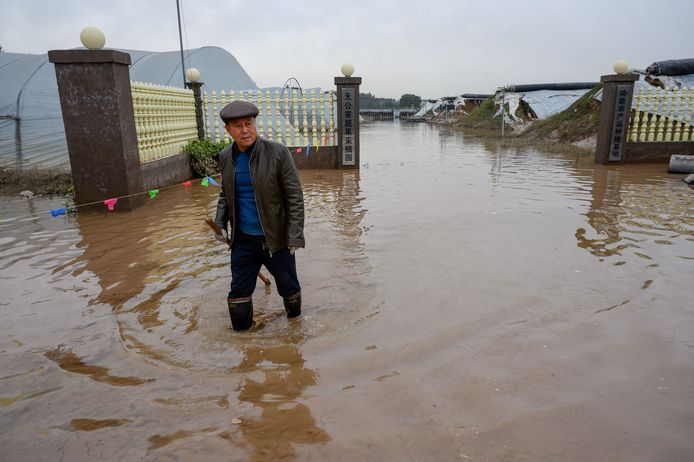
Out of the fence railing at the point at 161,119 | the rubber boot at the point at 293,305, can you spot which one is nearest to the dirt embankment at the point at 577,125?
the fence railing at the point at 161,119

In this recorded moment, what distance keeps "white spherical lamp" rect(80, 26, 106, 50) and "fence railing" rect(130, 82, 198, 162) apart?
1.00m

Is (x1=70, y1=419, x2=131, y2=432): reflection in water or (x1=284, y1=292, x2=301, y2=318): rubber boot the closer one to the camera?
(x1=70, y1=419, x2=131, y2=432): reflection in water

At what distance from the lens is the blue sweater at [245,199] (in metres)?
3.39

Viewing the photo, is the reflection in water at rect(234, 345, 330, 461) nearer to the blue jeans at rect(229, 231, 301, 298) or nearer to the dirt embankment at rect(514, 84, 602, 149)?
the blue jeans at rect(229, 231, 301, 298)

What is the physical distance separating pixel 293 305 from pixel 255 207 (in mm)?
853

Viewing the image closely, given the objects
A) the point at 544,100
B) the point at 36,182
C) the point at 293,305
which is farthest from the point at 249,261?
the point at 544,100

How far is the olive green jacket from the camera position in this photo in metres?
3.32

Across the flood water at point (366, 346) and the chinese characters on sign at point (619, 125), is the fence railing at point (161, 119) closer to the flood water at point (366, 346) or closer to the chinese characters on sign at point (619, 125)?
the flood water at point (366, 346)

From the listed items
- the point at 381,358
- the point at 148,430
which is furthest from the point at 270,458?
the point at 381,358

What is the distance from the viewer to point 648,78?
56.0ft

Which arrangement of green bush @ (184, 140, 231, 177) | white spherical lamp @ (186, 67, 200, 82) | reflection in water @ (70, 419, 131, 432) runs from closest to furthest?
reflection in water @ (70, 419, 131, 432) → green bush @ (184, 140, 231, 177) → white spherical lamp @ (186, 67, 200, 82)

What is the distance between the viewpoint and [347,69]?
1274cm

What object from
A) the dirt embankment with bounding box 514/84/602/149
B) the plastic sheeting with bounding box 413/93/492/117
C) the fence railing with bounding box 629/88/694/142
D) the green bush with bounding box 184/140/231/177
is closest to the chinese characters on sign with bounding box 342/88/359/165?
the green bush with bounding box 184/140/231/177

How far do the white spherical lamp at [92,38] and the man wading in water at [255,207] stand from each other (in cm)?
536
